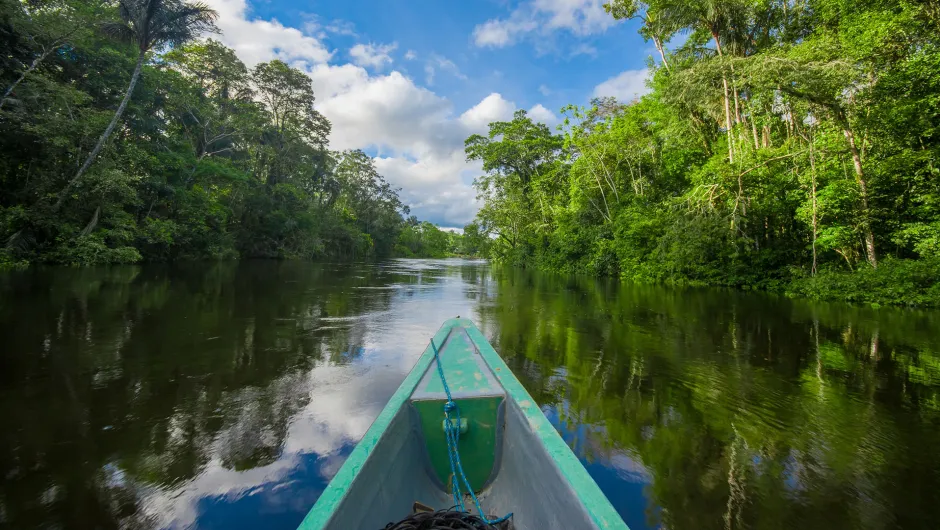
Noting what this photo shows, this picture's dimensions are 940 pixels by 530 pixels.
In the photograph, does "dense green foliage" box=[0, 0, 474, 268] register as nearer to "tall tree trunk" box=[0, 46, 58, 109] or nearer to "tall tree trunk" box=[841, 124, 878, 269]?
"tall tree trunk" box=[0, 46, 58, 109]

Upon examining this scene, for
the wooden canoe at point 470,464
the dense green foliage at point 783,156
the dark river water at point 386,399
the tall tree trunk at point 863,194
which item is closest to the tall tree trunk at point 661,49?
the dense green foliage at point 783,156

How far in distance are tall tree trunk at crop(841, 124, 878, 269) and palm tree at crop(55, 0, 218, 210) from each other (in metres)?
22.7

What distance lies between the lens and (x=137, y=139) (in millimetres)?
18547

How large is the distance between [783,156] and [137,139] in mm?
26175

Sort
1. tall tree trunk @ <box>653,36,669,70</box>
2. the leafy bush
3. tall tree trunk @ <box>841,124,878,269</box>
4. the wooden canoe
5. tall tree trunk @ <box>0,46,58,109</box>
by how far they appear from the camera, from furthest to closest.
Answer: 1. tall tree trunk @ <box>653,36,669,70</box>
2. tall tree trunk @ <box>0,46,58,109</box>
3. tall tree trunk @ <box>841,124,878,269</box>
4. the leafy bush
5. the wooden canoe

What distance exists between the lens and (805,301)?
10.8m

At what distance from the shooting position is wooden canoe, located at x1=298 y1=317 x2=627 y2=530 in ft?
4.64

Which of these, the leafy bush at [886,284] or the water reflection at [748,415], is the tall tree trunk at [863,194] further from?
the water reflection at [748,415]

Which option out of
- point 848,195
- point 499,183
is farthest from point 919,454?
point 499,183

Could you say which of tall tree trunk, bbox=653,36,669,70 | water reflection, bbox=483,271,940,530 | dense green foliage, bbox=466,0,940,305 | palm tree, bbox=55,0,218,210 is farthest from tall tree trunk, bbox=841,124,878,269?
palm tree, bbox=55,0,218,210

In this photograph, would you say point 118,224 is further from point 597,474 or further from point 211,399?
point 597,474

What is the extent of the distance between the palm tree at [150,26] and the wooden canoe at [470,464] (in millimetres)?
18326

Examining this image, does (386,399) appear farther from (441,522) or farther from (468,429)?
→ (441,522)

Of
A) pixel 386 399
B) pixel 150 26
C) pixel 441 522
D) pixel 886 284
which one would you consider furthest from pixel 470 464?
pixel 150 26
